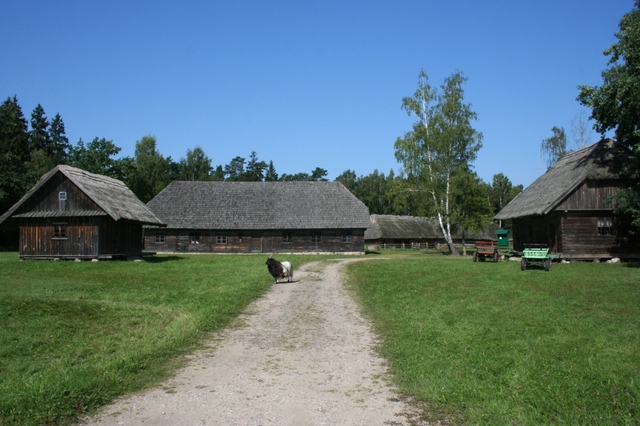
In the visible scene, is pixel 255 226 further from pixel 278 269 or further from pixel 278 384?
pixel 278 384

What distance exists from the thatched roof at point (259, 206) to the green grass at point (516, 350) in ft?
104

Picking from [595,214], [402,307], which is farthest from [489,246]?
[402,307]

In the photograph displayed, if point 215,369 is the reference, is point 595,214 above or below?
above

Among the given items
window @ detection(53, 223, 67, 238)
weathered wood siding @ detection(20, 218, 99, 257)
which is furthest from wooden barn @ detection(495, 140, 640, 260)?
window @ detection(53, 223, 67, 238)

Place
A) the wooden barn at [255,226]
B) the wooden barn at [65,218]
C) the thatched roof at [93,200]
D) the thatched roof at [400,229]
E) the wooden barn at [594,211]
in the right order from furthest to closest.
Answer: the thatched roof at [400,229], the wooden barn at [255,226], the wooden barn at [65,218], the thatched roof at [93,200], the wooden barn at [594,211]

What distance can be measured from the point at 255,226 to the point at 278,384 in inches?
1634

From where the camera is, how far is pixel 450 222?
45.7 meters

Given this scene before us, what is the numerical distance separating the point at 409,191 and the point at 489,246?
14.3m

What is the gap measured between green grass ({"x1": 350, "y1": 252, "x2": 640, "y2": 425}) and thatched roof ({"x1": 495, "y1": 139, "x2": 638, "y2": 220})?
14.7 meters

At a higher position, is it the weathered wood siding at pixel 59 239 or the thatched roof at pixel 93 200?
the thatched roof at pixel 93 200

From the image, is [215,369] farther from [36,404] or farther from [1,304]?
[1,304]

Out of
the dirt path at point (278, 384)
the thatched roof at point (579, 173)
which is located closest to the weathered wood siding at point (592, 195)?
the thatched roof at point (579, 173)

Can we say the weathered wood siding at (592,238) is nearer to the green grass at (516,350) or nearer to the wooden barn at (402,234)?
the green grass at (516,350)

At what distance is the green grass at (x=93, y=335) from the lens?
20.7 feet
